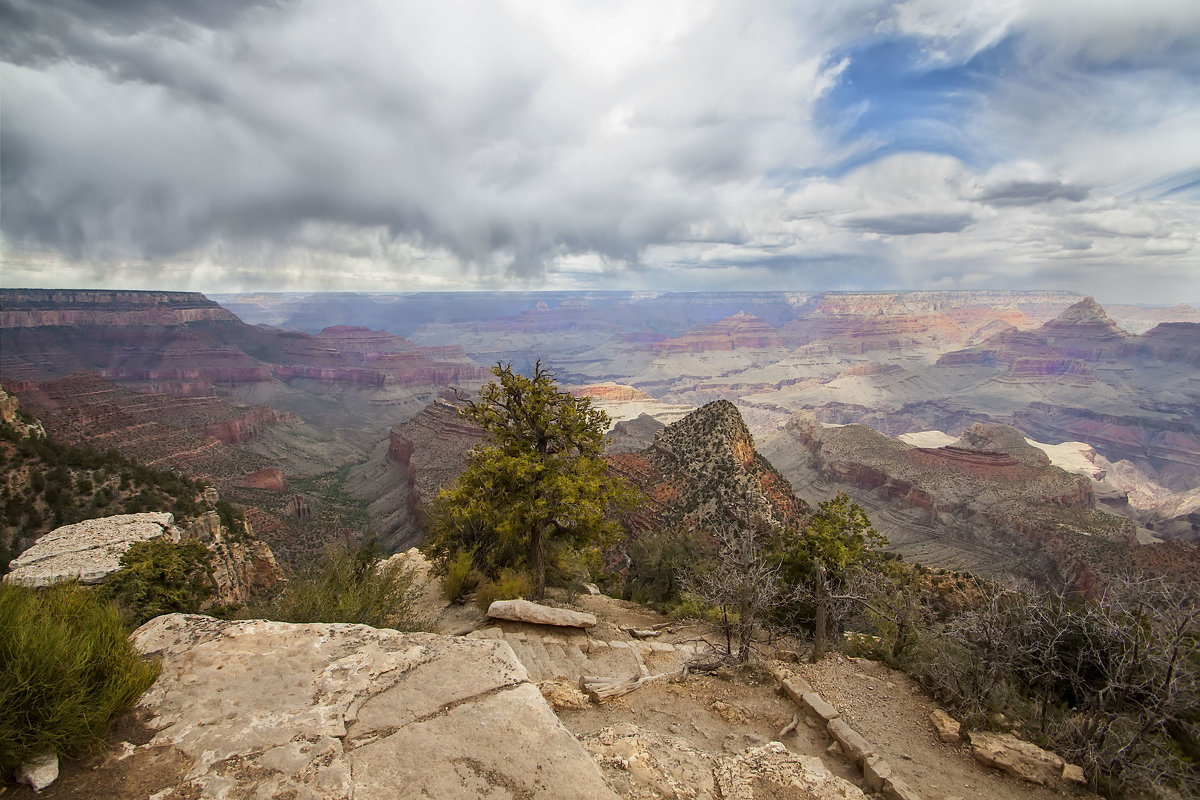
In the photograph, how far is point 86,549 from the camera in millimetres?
13523

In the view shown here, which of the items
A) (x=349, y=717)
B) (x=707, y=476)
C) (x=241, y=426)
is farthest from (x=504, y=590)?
(x=241, y=426)

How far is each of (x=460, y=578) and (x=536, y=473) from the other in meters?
4.57

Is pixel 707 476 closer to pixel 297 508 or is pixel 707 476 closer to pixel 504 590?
pixel 504 590

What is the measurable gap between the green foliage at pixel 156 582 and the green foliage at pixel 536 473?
6.25 metres

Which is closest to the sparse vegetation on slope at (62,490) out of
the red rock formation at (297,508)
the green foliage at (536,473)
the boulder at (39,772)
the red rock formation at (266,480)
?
the green foliage at (536,473)

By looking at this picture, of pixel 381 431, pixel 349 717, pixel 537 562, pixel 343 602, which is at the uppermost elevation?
pixel 349 717

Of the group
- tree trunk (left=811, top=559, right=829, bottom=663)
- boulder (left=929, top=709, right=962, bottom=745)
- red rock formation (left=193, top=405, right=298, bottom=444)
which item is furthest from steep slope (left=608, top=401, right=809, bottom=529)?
red rock formation (left=193, top=405, right=298, bottom=444)

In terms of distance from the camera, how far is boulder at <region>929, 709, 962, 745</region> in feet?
28.9

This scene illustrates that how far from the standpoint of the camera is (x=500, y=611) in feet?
41.3

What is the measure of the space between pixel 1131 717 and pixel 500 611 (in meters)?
11.5

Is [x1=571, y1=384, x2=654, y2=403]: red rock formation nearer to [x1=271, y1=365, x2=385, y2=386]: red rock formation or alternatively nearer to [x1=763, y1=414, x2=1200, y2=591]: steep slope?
[x1=271, y1=365, x2=385, y2=386]: red rock formation

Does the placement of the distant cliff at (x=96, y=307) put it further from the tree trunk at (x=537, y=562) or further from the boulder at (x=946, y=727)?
the boulder at (x=946, y=727)

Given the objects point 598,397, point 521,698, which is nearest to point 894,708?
point 521,698

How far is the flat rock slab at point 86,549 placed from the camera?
38.8ft
